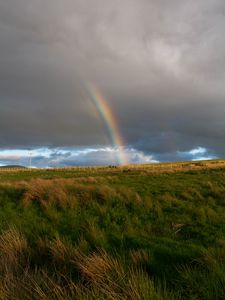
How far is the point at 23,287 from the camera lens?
4.80 metres

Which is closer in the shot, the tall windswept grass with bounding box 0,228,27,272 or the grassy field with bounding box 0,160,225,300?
the grassy field with bounding box 0,160,225,300

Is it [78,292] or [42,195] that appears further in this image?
[42,195]

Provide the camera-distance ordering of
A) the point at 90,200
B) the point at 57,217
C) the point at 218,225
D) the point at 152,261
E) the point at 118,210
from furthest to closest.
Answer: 1. the point at 90,200
2. the point at 118,210
3. the point at 57,217
4. the point at 218,225
5. the point at 152,261

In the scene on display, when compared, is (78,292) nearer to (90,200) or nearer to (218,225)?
(218,225)

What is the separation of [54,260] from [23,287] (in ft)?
5.64

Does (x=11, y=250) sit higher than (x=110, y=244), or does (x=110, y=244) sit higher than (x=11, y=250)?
(x=11, y=250)

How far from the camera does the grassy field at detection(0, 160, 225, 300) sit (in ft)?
15.4

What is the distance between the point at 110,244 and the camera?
8133mm

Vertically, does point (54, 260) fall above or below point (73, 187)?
below

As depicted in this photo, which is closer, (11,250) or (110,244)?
(11,250)

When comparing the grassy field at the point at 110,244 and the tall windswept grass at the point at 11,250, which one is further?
the tall windswept grass at the point at 11,250

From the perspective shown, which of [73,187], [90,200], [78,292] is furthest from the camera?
[73,187]

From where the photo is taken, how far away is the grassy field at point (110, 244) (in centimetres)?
470

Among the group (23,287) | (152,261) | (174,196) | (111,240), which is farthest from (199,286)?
(174,196)
